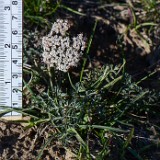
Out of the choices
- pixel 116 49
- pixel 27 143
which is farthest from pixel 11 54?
pixel 116 49

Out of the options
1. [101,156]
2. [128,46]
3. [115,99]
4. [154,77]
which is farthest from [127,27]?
[101,156]

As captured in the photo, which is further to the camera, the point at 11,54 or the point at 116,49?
the point at 116,49

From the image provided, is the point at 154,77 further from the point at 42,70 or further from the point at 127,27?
the point at 42,70

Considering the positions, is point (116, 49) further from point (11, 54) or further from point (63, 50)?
point (11, 54)

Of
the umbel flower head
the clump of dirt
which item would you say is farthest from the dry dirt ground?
the umbel flower head

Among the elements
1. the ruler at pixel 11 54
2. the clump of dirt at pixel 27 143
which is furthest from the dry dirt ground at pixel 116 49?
the ruler at pixel 11 54

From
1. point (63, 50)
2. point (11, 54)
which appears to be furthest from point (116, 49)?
point (11, 54)

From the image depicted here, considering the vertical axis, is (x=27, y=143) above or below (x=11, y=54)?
below

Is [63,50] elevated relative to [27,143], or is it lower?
elevated
